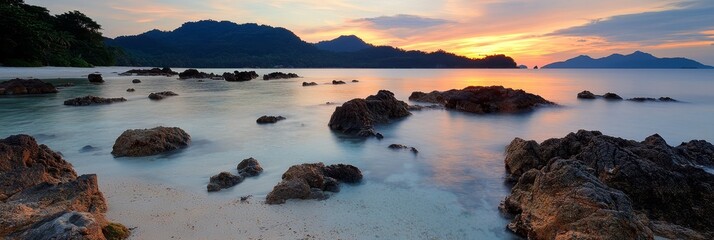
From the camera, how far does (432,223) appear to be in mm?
5809

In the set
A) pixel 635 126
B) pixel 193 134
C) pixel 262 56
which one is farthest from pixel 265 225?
pixel 262 56

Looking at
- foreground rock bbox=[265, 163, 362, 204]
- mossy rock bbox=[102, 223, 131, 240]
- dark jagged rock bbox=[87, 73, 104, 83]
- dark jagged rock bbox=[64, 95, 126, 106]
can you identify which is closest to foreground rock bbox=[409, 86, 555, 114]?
foreground rock bbox=[265, 163, 362, 204]

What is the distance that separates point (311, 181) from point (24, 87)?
2727 centimetres

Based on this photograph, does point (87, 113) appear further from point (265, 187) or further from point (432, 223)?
point (432, 223)

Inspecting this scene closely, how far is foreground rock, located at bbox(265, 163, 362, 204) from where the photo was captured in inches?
251

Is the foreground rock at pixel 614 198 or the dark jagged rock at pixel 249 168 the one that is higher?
the foreground rock at pixel 614 198

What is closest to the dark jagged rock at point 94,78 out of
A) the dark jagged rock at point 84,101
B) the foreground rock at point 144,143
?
the dark jagged rock at point 84,101

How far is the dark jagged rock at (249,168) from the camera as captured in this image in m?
Answer: 7.83

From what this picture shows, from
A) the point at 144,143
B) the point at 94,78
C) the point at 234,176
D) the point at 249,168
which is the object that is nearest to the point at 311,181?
the point at 234,176

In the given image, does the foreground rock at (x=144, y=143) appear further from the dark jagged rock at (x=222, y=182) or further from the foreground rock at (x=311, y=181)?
the foreground rock at (x=311, y=181)

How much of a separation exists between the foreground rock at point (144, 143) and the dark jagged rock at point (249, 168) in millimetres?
2427

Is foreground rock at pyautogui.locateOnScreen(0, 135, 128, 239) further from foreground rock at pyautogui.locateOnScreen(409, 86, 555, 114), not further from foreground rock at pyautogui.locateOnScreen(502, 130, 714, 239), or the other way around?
foreground rock at pyautogui.locateOnScreen(409, 86, 555, 114)

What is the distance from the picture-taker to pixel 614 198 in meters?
4.76

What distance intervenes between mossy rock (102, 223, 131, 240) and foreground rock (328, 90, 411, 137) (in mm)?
7874
